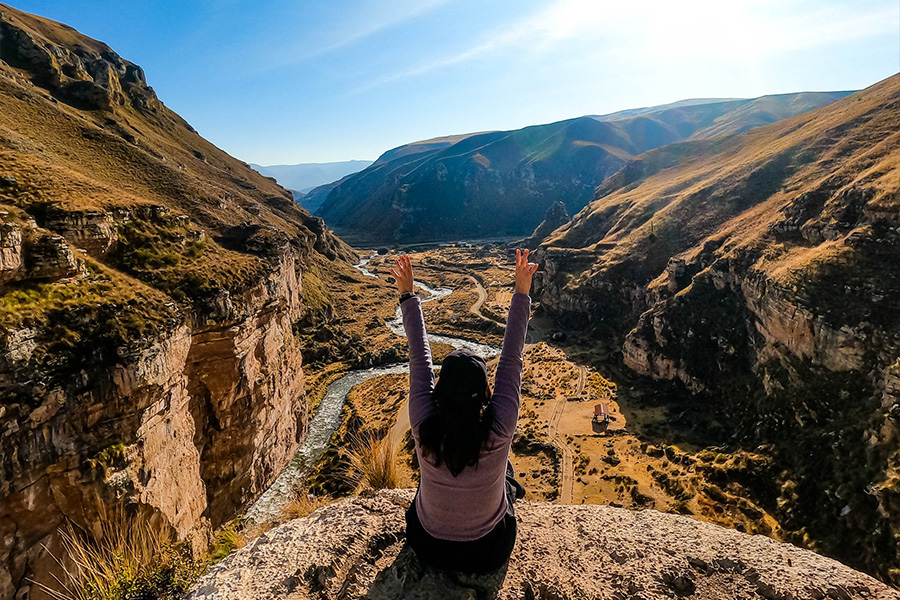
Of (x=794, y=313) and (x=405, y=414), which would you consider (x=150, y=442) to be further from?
(x=794, y=313)

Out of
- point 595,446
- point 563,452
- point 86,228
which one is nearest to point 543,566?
point 86,228

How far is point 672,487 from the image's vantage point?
26.5 m

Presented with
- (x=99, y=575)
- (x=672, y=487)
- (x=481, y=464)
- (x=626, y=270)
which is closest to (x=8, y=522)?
(x=99, y=575)

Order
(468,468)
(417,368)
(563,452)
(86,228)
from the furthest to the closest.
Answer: (563,452) → (86,228) → (417,368) → (468,468)

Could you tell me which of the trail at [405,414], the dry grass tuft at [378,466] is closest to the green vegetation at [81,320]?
the trail at [405,414]

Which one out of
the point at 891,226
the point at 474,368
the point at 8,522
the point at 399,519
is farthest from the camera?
the point at 891,226

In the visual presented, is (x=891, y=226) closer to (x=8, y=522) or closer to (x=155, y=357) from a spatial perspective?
(x=155, y=357)

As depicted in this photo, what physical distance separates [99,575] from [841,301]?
126 ft

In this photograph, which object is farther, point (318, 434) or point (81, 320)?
point (318, 434)

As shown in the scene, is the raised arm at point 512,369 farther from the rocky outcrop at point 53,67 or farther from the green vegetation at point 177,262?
the rocky outcrop at point 53,67

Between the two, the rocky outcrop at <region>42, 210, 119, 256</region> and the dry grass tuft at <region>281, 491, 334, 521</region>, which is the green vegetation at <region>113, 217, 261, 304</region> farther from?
the dry grass tuft at <region>281, 491, 334, 521</region>

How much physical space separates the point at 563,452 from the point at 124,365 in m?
29.4

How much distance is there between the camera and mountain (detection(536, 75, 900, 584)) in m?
21.6

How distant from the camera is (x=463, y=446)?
3332 mm
